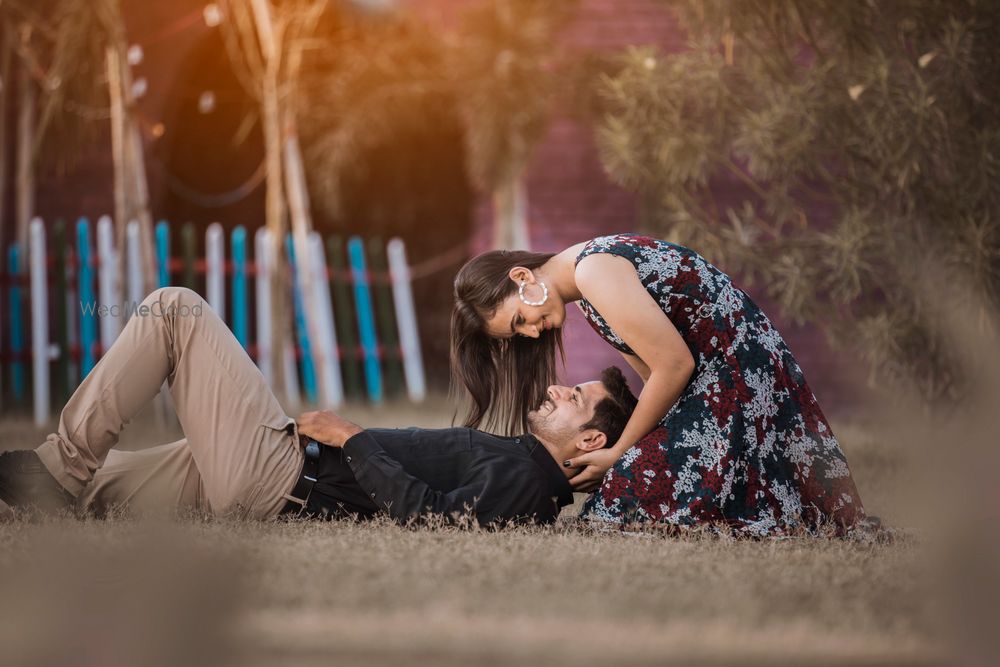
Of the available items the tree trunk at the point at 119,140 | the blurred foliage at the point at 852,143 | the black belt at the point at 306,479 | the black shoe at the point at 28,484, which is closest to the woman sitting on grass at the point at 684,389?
the black belt at the point at 306,479

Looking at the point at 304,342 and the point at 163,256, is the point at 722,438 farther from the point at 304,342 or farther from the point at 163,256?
the point at 304,342

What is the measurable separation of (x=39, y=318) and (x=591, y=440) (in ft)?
16.5

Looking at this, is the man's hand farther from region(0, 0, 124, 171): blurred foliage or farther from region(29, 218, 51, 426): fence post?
region(0, 0, 124, 171): blurred foliage

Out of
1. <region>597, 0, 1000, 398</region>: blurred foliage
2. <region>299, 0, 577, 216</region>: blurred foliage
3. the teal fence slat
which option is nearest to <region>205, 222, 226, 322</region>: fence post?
the teal fence slat

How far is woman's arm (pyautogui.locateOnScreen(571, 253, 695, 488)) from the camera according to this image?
141 inches

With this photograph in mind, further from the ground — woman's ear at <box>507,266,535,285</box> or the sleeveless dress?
woman's ear at <box>507,266,535,285</box>

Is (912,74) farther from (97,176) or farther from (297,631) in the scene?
(97,176)

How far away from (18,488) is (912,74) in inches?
181

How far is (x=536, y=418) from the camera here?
3.88 meters

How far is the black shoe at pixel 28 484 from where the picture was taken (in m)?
3.52

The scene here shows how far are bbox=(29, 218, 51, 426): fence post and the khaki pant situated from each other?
4.09 m

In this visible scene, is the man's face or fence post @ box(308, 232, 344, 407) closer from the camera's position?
the man's face

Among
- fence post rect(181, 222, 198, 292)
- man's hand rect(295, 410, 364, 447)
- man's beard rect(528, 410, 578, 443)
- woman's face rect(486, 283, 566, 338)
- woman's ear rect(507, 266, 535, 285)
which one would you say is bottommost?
man's beard rect(528, 410, 578, 443)

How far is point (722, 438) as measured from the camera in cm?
372
